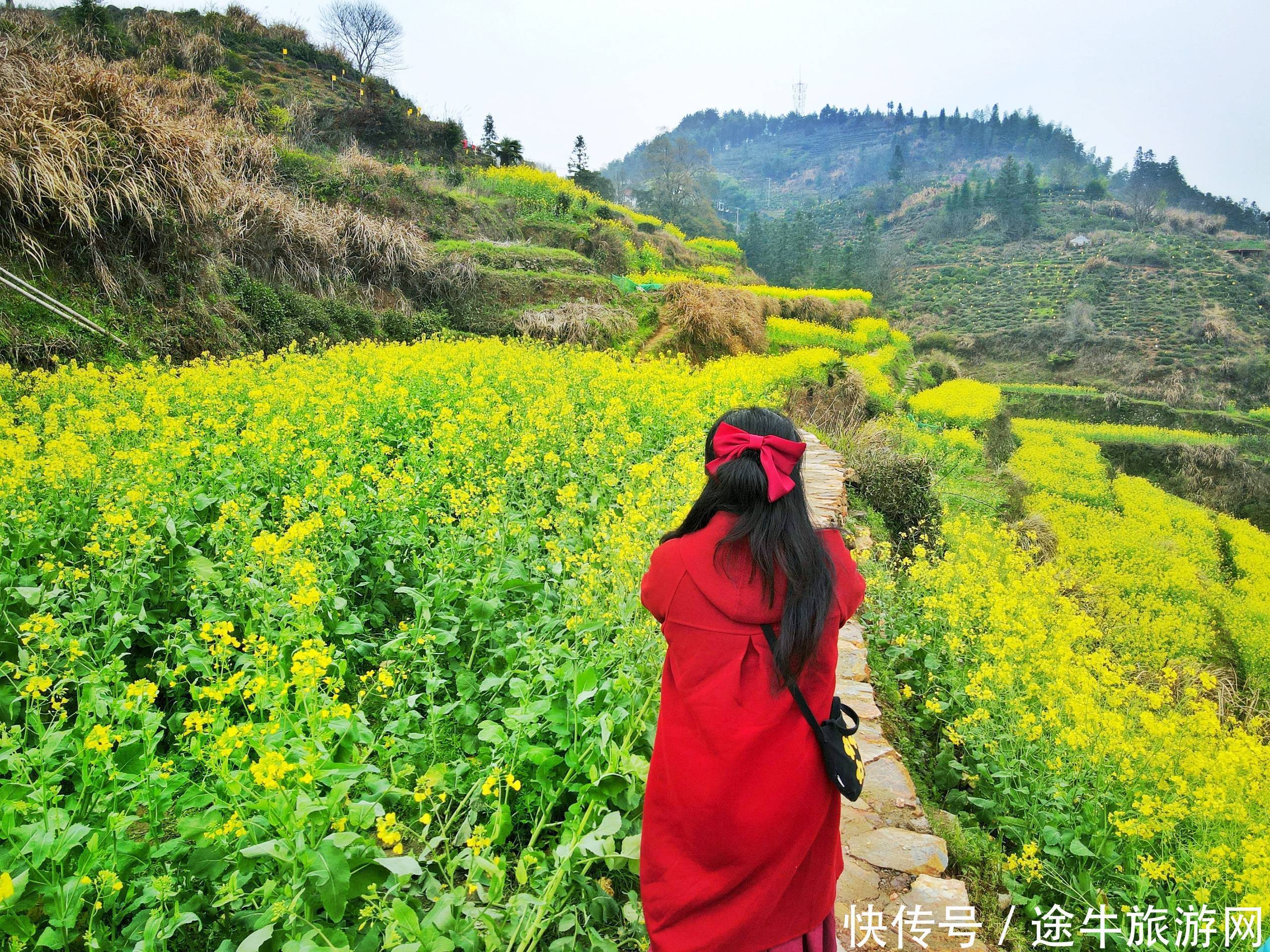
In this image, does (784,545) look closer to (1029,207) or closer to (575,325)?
(575,325)

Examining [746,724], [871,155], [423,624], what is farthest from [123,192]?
[871,155]

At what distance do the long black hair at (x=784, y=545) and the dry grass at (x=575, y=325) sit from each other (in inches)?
411

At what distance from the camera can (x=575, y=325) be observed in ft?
40.9

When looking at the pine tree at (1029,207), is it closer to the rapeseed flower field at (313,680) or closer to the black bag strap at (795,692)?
the rapeseed flower field at (313,680)

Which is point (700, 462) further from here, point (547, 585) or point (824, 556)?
point (824, 556)

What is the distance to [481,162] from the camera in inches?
993

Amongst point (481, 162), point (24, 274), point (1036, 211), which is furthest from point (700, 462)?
point (1036, 211)

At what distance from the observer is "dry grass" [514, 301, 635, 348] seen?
1227 cm

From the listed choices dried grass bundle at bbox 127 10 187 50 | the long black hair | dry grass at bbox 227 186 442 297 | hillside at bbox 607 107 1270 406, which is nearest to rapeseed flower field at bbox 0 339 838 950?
the long black hair

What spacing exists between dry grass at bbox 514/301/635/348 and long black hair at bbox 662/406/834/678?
10448mm

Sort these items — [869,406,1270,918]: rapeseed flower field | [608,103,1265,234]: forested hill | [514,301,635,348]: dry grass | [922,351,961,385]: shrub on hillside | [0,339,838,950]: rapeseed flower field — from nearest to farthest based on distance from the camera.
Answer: [0,339,838,950]: rapeseed flower field < [869,406,1270,918]: rapeseed flower field < [514,301,635,348]: dry grass < [922,351,961,385]: shrub on hillside < [608,103,1265,234]: forested hill

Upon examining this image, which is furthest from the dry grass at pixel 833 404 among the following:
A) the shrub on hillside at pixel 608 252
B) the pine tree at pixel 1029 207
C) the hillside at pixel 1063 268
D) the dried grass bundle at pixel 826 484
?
the pine tree at pixel 1029 207

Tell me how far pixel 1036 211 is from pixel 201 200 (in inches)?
2608

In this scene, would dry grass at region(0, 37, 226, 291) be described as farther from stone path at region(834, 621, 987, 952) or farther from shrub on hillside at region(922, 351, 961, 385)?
shrub on hillside at region(922, 351, 961, 385)
